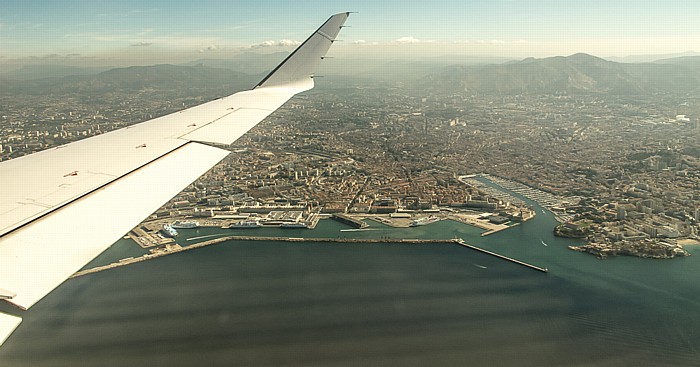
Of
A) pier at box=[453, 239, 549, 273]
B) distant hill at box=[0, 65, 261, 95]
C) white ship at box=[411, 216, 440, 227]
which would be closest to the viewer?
pier at box=[453, 239, 549, 273]

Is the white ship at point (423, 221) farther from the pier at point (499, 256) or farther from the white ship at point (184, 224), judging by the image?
the white ship at point (184, 224)

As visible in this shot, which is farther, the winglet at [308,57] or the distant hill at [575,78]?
the distant hill at [575,78]

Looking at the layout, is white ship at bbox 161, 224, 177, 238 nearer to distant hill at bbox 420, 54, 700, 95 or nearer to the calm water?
the calm water

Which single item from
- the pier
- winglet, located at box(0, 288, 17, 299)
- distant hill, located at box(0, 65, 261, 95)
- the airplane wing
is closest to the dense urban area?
the pier

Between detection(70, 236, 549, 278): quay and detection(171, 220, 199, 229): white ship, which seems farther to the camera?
detection(171, 220, 199, 229): white ship

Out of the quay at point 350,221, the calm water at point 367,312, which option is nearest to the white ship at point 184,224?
the calm water at point 367,312

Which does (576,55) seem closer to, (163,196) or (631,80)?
(631,80)

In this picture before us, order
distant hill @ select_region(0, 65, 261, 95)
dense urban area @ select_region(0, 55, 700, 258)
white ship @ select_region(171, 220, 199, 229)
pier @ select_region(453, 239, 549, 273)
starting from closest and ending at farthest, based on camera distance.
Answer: pier @ select_region(453, 239, 549, 273), white ship @ select_region(171, 220, 199, 229), dense urban area @ select_region(0, 55, 700, 258), distant hill @ select_region(0, 65, 261, 95)
